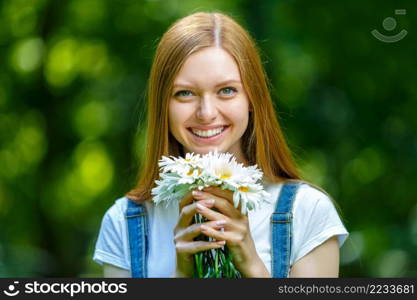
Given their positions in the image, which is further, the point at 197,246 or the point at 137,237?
the point at 137,237

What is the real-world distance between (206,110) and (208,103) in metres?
0.02

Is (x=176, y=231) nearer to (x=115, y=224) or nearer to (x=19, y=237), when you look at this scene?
(x=115, y=224)

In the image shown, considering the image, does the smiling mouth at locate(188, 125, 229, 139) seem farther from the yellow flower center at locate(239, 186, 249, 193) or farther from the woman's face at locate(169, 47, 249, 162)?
the yellow flower center at locate(239, 186, 249, 193)

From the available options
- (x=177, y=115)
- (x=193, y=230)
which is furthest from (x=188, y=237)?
(x=177, y=115)

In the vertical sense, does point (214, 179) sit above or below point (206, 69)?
below

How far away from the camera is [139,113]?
19.8ft

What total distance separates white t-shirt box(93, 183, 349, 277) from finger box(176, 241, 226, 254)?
183 millimetres

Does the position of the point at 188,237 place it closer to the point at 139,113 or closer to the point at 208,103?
the point at 208,103

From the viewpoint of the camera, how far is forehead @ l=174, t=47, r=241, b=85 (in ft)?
7.92

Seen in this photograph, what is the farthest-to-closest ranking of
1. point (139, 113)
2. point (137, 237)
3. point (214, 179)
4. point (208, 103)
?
point (139, 113) < point (137, 237) < point (208, 103) < point (214, 179)

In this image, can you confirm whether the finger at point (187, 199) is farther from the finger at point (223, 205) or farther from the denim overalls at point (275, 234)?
the denim overalls at point (275, 234)

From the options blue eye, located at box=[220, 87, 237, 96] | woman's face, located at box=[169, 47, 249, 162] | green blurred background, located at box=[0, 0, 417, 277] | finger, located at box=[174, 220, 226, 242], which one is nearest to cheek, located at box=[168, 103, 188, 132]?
woman's face, located at box=[169, 47, 249, 162]

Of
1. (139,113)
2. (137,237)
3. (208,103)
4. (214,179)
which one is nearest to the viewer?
(214,179)

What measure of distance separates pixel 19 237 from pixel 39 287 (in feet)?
15.2
